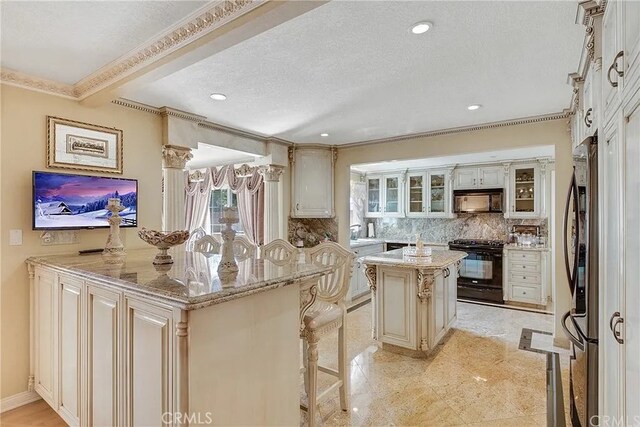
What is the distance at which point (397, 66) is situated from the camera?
89.4 inches

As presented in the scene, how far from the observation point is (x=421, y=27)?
1.80m

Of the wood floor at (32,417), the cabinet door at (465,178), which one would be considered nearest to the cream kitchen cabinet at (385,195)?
the cabinet door at (465,178)

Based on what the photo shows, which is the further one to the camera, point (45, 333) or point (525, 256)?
point (525, 256)

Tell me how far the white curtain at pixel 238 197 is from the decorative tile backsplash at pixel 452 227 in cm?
281

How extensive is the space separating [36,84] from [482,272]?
5.90 metres

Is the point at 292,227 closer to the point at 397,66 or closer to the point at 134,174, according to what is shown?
the point at 134,174

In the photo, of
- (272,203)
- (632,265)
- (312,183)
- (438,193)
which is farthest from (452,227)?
(632,265)

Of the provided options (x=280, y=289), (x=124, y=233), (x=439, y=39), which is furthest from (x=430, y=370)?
(x=124, y=233)

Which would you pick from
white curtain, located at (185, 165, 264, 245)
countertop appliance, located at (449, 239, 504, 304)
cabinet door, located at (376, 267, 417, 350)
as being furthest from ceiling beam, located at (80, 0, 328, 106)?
countertop appliance, located at (449, 239, 504, 304)

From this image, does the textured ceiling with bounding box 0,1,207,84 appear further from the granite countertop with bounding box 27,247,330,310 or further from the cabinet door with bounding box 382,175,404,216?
the cabinet door with bounding box 382,175,404,216

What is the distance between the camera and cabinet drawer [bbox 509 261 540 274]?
4922 millimetres

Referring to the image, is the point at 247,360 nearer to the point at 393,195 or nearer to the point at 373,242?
the point at 373,242

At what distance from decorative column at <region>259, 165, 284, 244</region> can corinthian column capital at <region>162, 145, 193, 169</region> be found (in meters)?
1.34

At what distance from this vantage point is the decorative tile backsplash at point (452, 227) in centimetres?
566
